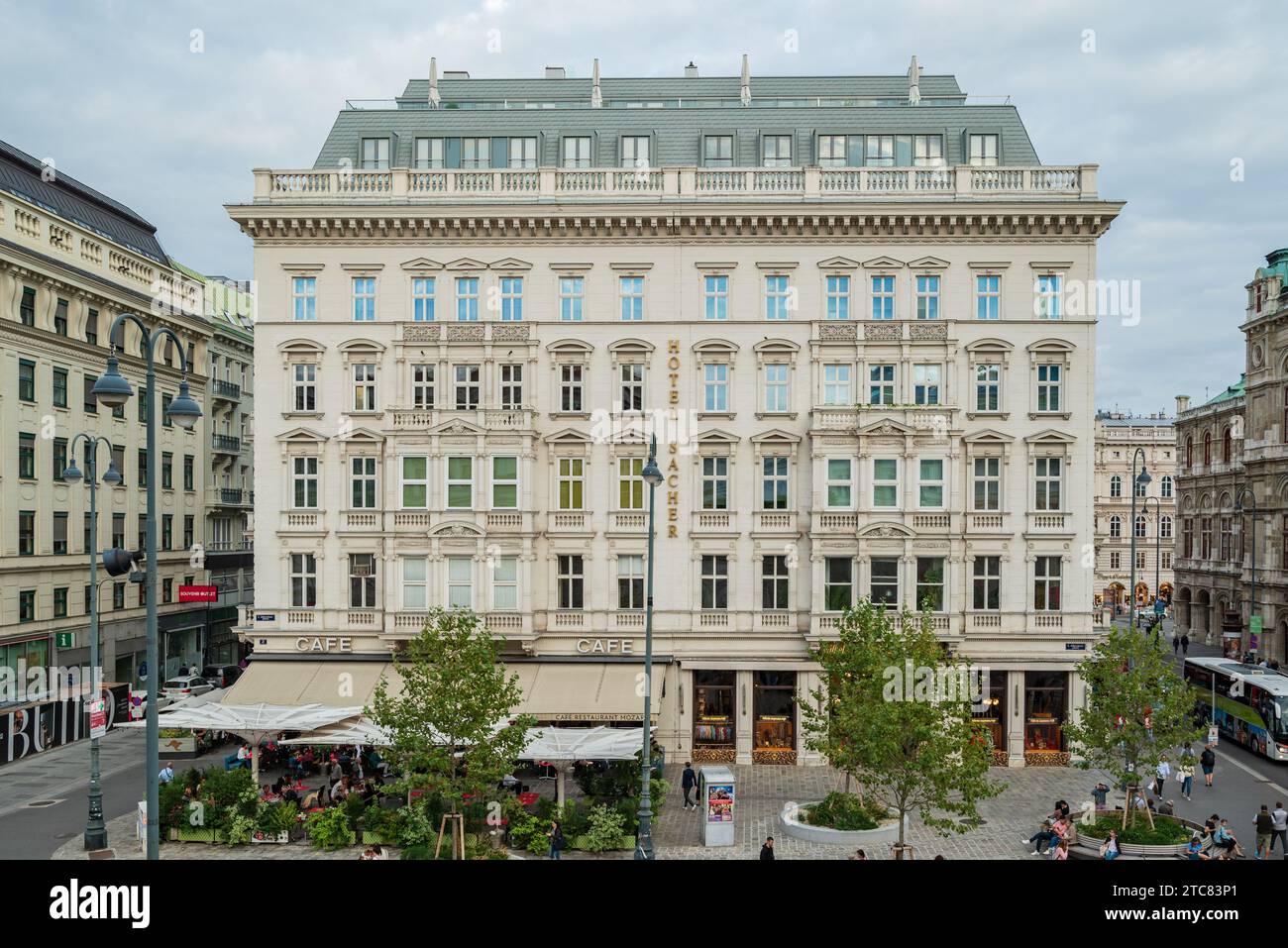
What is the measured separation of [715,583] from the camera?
35938 mm

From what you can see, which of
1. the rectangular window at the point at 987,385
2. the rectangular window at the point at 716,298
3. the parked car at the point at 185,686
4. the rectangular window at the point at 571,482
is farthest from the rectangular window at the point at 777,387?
the parked car at the point at 185,686

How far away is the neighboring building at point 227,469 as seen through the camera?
54.9m

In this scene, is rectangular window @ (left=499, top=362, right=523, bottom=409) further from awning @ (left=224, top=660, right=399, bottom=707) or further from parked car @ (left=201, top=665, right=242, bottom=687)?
parked car @ (left=201, top=665, right=242, bottom=687)

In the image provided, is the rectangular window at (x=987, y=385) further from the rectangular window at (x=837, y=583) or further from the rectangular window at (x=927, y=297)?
the rectangular window at (x=837, y=583)

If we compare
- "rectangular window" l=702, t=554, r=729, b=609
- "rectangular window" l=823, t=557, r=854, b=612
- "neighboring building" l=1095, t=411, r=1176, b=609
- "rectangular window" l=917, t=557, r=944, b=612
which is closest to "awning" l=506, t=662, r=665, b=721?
"rectangular window" l=702, t=554, r=729, b=609

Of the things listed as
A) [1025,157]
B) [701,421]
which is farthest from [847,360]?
[1025,157]

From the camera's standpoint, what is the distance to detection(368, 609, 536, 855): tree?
23.8m

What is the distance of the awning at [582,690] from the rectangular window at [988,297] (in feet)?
60.4

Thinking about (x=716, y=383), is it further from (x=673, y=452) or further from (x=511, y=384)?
(x=511, y=384)

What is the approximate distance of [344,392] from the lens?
36094 mm

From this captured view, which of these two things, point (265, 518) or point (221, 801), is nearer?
point (221, 801)

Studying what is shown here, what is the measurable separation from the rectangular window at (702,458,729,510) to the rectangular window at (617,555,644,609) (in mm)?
3433
